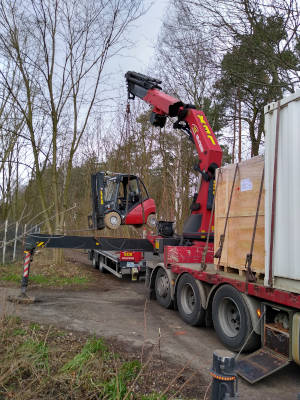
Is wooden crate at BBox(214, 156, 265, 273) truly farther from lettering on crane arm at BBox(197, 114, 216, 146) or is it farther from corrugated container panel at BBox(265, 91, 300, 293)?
lettering on crane arm at BBox(197, 114, 216, 146)

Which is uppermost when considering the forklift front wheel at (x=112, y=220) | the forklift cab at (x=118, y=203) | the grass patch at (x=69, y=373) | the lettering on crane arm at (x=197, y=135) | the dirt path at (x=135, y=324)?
the lettering on crane arm at (x=197, y=135)

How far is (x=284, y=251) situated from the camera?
4.13 m

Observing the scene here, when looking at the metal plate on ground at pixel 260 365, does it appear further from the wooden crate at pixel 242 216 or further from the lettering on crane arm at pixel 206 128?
the lettering on crane arm at pixel 206 128

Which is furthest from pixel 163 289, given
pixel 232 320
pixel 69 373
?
pixel 69 373

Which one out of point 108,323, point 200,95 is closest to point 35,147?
point 108,323

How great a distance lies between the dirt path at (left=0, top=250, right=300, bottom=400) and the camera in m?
4.29

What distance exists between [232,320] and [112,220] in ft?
19.9

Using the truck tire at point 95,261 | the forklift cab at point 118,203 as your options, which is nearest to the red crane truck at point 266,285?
the forklift cab at point 118,203

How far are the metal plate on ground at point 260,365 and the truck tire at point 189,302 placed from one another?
1.86m

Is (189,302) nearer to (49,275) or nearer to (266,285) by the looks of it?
(266,285)

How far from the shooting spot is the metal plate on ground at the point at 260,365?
4.07 metres

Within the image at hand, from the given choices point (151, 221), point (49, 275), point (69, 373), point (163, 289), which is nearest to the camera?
point (69, 373)

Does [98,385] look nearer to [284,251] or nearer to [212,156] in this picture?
[284,251]

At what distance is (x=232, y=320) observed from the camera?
5.48 m
